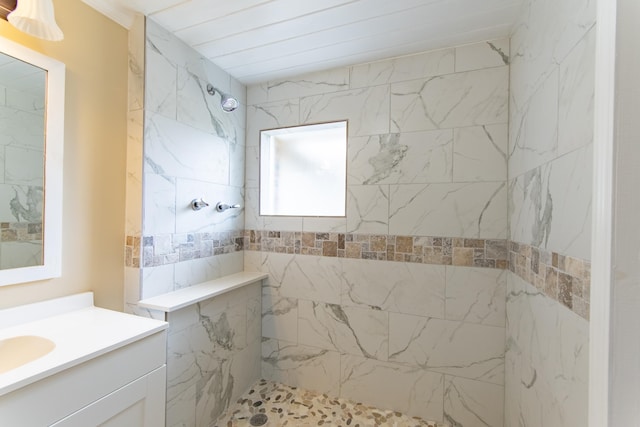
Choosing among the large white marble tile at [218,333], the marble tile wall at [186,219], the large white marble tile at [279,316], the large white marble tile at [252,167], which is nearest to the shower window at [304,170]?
the large white marble tile at [252,167]

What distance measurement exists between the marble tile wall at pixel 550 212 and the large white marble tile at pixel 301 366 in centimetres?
101

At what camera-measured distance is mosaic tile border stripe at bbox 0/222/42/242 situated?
3.46 feet

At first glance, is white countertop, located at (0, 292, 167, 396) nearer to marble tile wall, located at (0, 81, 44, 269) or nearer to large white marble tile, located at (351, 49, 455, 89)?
marble tile wall, located at (0, 81, 44, 269)

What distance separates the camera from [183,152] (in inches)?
63.1

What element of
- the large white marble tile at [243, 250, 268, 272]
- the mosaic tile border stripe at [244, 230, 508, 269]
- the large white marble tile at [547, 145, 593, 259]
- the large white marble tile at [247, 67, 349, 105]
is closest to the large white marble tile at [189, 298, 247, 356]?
the large white marble tile at [243, 250, 268, 272]

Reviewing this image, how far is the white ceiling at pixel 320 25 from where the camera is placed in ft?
4.30

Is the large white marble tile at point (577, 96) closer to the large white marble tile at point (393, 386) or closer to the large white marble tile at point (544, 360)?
the large white marble tile at point (544, 360)

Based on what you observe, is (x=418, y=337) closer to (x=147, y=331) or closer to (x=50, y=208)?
(x=147, y=331)

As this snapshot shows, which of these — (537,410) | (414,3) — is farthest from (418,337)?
(414,3)

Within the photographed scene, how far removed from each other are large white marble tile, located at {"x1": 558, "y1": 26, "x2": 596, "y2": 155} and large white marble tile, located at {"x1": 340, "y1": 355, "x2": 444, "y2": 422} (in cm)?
144

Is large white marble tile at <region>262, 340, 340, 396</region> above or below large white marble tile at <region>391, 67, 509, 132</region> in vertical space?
below

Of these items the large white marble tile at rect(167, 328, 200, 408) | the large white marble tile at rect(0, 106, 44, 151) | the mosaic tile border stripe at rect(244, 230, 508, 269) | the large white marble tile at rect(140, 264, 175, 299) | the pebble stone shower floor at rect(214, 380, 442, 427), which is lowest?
the pebble stone shower floor at rect(214, 380, 442, 427)

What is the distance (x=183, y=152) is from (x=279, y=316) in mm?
1301

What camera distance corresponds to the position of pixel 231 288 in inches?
65.8
